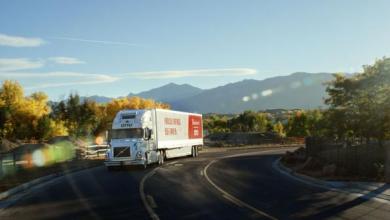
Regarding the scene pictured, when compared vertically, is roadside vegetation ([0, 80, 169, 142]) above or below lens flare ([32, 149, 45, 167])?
above

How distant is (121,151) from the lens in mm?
34312

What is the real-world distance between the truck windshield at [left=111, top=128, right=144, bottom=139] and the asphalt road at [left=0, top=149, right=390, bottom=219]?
9.23 metres

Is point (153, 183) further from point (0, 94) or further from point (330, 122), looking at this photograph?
point (0, 94)

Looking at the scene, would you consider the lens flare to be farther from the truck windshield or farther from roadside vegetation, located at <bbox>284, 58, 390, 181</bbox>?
roadside vegetation, located at <bbox>284, 58, 390, 181</bbox>

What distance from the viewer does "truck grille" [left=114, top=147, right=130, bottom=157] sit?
112 feet

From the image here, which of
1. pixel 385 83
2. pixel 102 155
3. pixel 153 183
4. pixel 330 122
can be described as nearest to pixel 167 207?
pixel 153 183

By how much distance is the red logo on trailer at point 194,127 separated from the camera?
4875cm

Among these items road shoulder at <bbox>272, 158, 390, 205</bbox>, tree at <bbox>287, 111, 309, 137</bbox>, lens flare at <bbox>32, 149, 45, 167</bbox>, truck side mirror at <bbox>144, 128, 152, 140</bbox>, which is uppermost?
tree at <bbox>287, 111, 309, 137</bbox>

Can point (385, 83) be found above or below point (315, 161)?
above

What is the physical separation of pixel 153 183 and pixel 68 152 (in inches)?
1006

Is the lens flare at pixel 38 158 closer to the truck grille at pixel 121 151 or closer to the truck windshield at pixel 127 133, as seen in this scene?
the truck windshield at pixel 127 133

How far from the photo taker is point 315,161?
3027 centimetres

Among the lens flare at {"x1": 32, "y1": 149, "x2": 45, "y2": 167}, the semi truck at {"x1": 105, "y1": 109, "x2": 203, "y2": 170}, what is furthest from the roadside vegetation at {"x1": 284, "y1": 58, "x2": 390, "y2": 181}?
the lens flare at {"x1": 32, "y1": 149, "x2": 45, "y2": 167}

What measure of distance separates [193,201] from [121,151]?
57.2 ft
